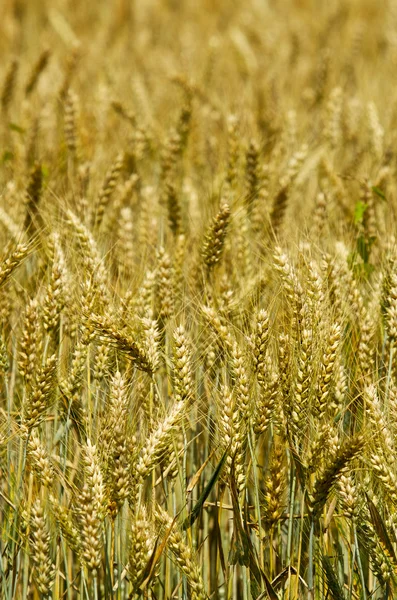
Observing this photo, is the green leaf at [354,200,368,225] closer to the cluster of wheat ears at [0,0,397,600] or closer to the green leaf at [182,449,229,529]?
the cluster of wheat ears at [0,0,397,600]

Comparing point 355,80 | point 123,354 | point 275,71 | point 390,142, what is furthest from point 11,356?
point 355,80

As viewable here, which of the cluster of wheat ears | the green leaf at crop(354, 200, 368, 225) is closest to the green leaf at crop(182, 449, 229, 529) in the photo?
the cluster of wheat ears

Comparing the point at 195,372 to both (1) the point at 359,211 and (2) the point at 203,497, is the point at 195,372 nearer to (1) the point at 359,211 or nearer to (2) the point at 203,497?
(2) the point at 203,497

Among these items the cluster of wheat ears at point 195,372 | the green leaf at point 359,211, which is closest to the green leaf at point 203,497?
the cluster of wheat ears at point 195,372

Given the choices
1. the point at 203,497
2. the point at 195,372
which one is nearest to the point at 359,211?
the point at 195,372

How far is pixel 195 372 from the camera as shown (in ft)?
6.63

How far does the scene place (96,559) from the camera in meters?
1.45

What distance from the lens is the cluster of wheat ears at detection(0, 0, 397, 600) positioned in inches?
60.6

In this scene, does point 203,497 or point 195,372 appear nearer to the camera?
point 203,497

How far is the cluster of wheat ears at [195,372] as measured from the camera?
1.54 metres

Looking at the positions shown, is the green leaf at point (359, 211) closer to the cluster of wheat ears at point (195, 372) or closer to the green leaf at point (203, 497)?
the cluster of wheat ears at point (195, 372)

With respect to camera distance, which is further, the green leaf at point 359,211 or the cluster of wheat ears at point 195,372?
the green leaf at point 359,211

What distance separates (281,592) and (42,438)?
64cm

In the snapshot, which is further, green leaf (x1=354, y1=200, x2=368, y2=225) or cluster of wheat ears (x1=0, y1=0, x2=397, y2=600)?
green leaf (x1=354, y1=200, x2=368, y2=225)
